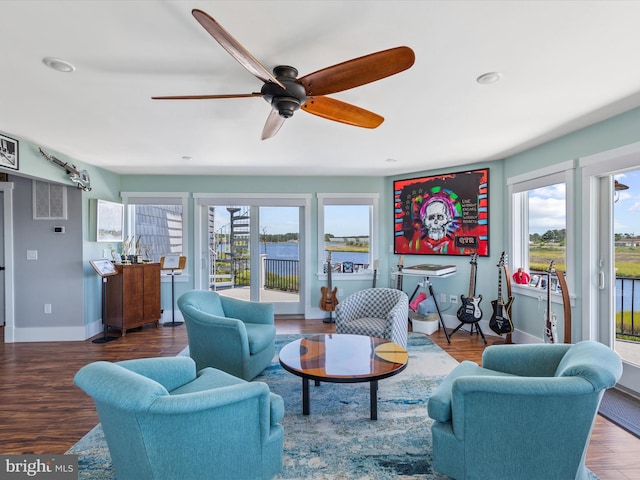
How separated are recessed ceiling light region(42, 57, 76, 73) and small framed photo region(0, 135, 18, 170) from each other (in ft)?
6.07

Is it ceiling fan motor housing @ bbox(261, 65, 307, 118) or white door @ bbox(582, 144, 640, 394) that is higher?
ceiling fan motor housing @ bbox(261, 65, 307, 118)

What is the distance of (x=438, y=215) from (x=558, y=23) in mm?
3518

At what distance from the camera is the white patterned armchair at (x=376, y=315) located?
3.25 metres

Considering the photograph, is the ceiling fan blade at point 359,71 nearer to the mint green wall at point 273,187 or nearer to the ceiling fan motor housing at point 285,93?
the ceiling fan motor housing at point 285,93

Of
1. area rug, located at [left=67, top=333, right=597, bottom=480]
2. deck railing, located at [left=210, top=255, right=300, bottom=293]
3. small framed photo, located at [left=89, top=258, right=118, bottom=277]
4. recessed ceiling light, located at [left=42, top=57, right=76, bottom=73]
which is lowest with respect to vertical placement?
area rug, located at [left=67, top=333, right=597, bottom=480]

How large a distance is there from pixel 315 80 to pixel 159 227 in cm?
462

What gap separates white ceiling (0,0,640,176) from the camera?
1578mm

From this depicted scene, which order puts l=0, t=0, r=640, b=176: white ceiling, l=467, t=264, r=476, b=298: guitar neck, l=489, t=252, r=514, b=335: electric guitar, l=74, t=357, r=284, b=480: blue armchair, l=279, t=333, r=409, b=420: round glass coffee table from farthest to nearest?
1. l=467, t=264, r=476, b=298: guitar neck
2. l=489, t=252, r=514, b=335: electric guitar
3. l=279, t=333, r=409, b=420: round glass coffee table
4. l=0, t=0, r=640, b=176: white ceiling
5. l=74, t=357, r=284, b=480: blue armchair

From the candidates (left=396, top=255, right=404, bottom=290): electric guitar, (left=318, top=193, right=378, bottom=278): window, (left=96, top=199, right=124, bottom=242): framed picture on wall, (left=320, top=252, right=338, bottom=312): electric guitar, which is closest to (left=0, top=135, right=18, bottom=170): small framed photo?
(left=96, top=199, right=124, bottom=242): framed picture on wall

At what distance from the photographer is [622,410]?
2572mm

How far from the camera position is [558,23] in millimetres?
1646

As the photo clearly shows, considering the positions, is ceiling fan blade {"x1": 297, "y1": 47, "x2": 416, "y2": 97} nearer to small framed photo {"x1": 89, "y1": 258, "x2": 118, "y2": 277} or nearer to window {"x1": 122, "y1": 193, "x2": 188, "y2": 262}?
small framed photo {"x1": 89, "y1": 258, "x2": 118, "y2": 277}

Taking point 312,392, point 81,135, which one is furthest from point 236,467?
point 81,135

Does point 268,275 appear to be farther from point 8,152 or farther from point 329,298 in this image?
point 8,152
